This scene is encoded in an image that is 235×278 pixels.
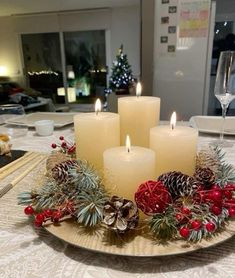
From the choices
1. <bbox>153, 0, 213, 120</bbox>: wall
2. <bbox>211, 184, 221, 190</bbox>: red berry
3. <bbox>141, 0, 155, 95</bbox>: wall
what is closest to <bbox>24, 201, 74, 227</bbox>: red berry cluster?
<bbox>211, 184, 221, 190</bbox>: red berry

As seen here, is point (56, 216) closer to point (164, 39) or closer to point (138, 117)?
point (138, 117)

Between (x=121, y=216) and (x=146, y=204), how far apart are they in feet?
0.12

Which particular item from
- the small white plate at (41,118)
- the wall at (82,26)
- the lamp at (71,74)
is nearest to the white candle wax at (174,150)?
the small white plate at (41,118)

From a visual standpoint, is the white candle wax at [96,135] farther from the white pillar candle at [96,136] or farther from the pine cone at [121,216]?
the pine cone at [121,216]

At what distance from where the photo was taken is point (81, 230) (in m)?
0.36

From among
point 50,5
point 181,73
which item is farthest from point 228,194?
point 50,5

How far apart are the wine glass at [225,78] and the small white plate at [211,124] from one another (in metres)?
0.08

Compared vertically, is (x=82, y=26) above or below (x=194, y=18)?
above

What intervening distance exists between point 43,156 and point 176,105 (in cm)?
176

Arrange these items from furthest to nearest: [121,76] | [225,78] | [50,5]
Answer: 1. [50,5]
2. [121,76]
3. [225,78]

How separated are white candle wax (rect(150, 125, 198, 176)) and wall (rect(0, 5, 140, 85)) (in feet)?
14.9

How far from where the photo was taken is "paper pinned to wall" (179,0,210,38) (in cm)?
198

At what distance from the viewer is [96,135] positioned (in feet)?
1.47

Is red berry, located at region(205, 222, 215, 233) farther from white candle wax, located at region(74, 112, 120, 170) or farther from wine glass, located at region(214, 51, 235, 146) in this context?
wine glass, located at region(214, 51, 235, 146)
